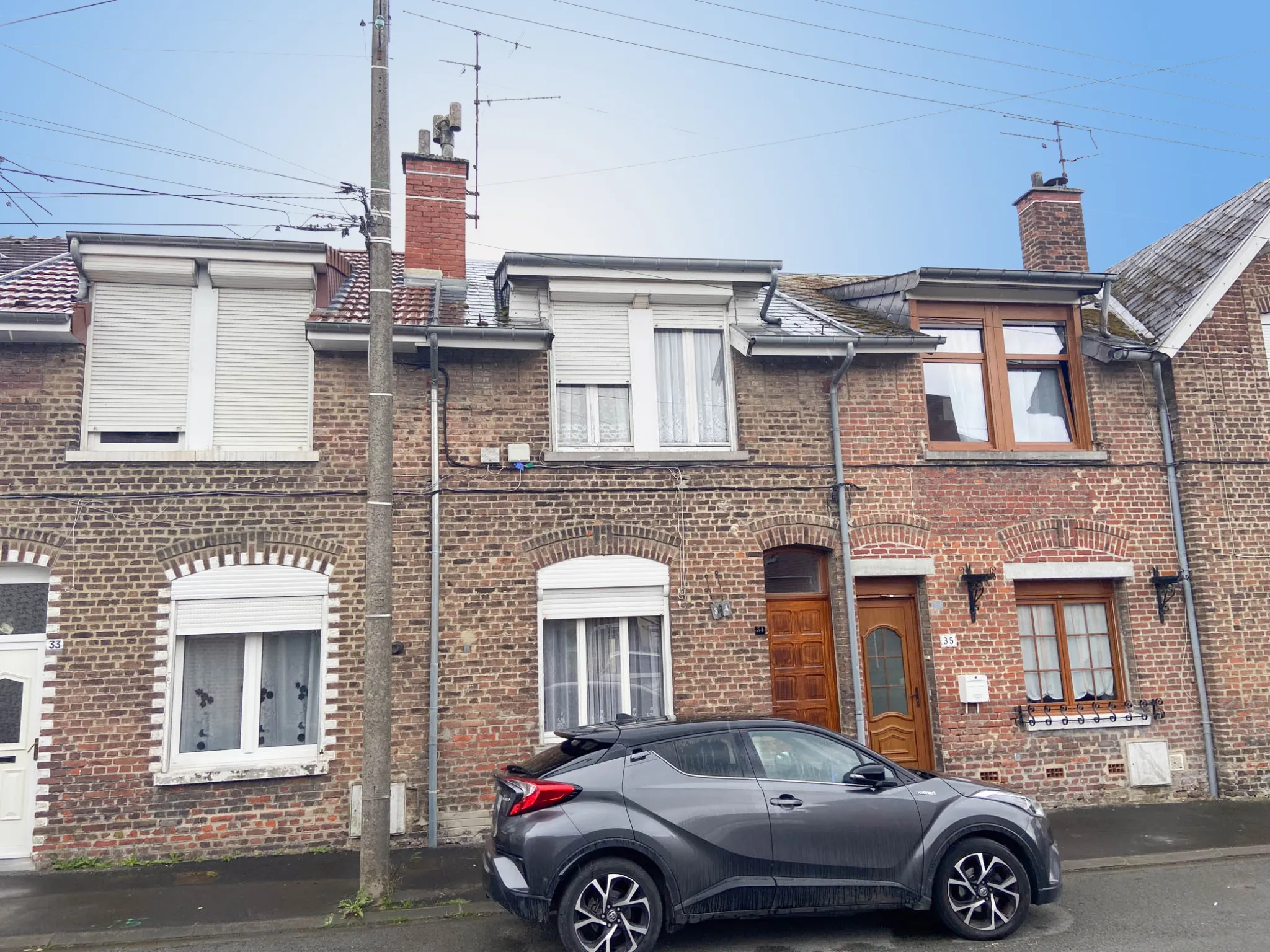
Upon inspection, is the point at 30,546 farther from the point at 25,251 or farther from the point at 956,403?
the point at 956,403

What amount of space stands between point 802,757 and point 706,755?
2.36ft

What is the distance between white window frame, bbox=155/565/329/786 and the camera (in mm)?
8930

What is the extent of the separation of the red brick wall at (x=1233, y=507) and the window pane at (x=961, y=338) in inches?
92.7

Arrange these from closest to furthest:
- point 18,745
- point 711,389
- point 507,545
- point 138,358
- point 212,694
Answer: point 18,745 → point 212,694 → point 138,358 → point 507,545 → point 711,389

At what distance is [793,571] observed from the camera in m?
10.6

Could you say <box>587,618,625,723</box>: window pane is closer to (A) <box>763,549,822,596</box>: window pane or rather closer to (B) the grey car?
(A) <box>763,549,822,596</box>: window pane

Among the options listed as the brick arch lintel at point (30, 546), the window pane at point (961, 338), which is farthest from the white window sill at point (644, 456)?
the brick arch lintel at point (30, 546)

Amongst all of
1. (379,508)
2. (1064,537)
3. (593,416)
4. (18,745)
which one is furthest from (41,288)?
(1064,537)

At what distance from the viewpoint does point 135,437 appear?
953cm

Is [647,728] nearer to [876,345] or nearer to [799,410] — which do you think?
[799,410]

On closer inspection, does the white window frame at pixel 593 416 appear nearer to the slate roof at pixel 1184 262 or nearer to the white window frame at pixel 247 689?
the white window frame at pixel 247 689

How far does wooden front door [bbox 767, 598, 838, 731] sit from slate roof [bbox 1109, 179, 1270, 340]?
558 centimetres

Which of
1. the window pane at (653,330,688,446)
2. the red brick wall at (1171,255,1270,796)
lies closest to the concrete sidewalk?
the red brick wall at (1171,255,1270,796)

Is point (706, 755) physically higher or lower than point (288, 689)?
lower
